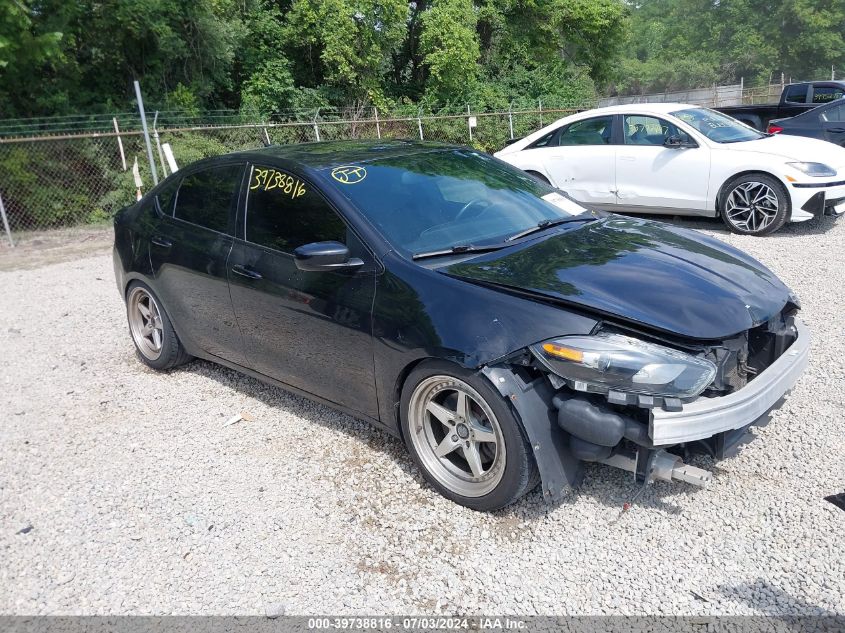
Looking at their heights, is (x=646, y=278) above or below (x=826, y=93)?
above

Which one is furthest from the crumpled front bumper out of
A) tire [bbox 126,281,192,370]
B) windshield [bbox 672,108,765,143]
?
windshield [bbox 672,108,765,143]

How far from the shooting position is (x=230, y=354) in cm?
438

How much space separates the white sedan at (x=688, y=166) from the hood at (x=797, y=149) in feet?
0.04

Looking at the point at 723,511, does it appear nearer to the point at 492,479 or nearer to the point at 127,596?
the point at 492,479

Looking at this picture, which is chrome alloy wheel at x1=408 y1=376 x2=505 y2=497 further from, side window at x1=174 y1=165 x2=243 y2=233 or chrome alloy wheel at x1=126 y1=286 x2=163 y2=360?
chrome alloy wheel at x1=126 y1=286 x2=163 y2=360

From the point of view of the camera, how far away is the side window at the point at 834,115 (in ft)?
34.5

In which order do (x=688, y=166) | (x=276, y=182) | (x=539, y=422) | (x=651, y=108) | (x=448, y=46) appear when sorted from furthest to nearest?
(x=448, y=46) < (x=651, y=108) < (x=688, y=166) < (x=276, y=182) < (x=539, y=422)

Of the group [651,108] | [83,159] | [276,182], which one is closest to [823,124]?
[651,108]

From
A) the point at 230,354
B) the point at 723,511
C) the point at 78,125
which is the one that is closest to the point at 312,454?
the point at 230,354

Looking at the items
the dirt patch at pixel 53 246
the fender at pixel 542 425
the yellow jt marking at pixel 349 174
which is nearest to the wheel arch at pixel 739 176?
the yellow jt marking at pixel 349 174

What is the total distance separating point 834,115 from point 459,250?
997 cm

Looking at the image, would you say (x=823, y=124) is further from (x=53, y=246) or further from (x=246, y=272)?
(x=53, y=246)

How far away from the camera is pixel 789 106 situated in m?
11.8

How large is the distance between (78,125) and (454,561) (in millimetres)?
16204
